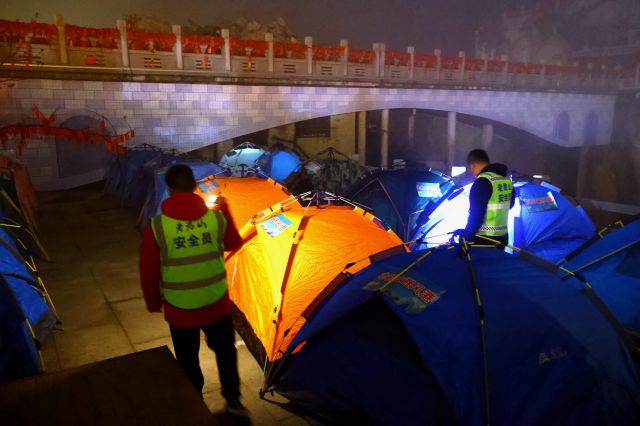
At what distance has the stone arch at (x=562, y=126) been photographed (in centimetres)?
2480

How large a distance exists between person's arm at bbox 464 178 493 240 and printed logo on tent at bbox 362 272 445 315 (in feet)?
5.56

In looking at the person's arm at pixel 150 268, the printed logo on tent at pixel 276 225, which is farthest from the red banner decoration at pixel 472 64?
the person's arm at pixel 150 268

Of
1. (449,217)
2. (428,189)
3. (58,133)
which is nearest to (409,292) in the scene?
(449,217)

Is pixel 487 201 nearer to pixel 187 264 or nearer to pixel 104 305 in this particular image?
pixel 187 264

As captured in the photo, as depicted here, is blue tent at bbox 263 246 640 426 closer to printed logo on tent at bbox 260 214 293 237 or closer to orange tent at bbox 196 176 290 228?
printed logo on tent at bbox 260 214 293 237

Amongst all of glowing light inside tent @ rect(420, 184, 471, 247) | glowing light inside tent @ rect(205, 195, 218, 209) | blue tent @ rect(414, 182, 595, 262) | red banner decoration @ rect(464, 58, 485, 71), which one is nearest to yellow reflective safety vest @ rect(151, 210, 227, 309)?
glowing light inside tent @ rect(205, 195, 218, 209)

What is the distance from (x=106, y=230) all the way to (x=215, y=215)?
745 cm

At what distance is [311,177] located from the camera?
11.4 metres

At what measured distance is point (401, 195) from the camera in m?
8.03

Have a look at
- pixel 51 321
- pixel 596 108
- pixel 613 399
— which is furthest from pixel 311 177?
pixel 596 108

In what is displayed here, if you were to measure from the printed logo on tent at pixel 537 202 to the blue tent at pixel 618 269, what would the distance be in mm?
1921

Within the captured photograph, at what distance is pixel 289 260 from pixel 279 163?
8.45m

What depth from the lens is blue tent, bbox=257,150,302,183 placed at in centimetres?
1256

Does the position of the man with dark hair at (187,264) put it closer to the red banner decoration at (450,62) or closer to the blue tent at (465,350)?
the blue tent at (465,350)
